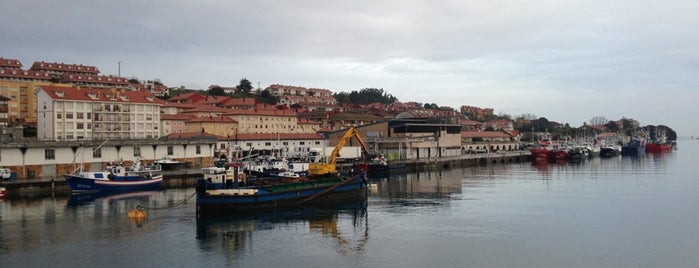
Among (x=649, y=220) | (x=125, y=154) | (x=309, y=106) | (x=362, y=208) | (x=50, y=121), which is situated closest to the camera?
(x=649, y=220)

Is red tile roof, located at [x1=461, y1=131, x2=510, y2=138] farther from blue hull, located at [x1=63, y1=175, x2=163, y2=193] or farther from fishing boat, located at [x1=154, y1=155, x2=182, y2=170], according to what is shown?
blue hull, located at [x1=63, y1=175, x2=163, y2=193]

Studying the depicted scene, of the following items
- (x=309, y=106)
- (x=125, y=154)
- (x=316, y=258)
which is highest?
(x=309, y=106)

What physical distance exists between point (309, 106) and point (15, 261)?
88.3 m

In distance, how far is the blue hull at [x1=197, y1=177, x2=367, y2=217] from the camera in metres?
26.9

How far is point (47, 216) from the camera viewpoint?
88.9 ft

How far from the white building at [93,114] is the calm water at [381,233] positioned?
2077cm

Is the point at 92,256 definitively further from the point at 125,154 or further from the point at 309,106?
the point at 309,106

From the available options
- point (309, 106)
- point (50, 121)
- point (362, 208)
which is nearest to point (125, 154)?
point (50, 121)

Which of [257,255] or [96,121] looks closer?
[257,255]

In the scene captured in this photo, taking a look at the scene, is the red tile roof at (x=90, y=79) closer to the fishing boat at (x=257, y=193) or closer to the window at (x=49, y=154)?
the window at (x=49, y=154)

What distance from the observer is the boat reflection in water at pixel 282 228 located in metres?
21.4

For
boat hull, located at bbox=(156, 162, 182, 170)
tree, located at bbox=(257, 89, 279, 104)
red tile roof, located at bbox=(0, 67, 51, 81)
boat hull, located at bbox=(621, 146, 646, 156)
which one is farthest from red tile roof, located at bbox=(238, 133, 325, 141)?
boat hull, located at bbox=(621, 146, 646, 156)

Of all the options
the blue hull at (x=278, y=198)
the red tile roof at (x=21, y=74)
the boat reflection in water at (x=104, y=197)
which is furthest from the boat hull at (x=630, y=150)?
the red tile roof at (x=21, y=74)

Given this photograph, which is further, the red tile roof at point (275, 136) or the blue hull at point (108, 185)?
the red tile roof at point (275, 136)
